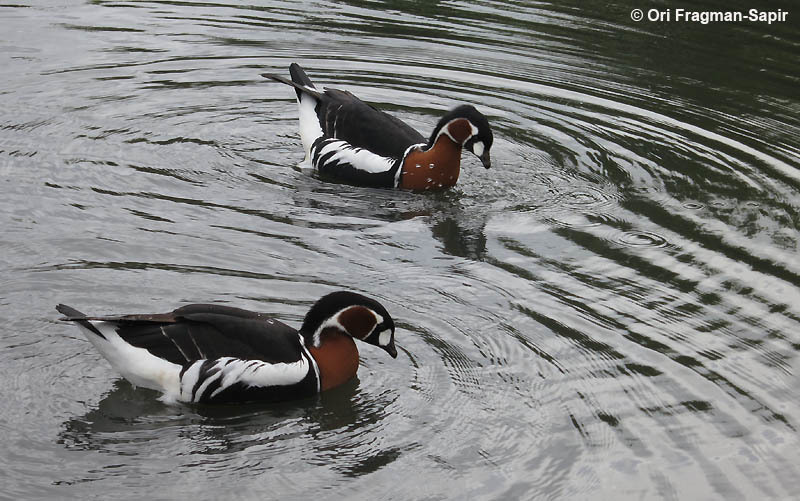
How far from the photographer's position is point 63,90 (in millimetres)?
13523

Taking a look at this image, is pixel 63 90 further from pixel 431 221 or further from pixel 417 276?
pixel 417 276

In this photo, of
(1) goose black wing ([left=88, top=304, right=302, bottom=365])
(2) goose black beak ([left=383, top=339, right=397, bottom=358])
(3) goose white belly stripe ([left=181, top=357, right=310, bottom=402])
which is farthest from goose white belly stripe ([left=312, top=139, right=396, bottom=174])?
(3) goose white belly stripe ([left=181, top=357, right=310, bottom=402])

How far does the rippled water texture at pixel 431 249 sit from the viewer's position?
7.19 m

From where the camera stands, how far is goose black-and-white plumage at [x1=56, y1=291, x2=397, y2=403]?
760cm

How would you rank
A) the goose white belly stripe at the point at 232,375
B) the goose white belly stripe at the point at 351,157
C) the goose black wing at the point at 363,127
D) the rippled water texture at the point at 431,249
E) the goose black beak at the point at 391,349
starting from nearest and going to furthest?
the rippled water texture at the point at 431,249, the goose white belly stripe at the point at 232,375, the goose black beak at the point at 391,349, the goose white belly stripe at the point at 351,157, the goose black wing at the point at 363,127

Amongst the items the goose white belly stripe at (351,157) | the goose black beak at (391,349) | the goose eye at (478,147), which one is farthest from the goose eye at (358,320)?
the goose eye at (478,147)

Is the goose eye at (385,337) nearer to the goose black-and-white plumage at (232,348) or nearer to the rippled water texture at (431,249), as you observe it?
the goose black-and-white plumage at (232,348)

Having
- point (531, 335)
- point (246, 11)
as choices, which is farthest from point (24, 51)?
point (531, 335)

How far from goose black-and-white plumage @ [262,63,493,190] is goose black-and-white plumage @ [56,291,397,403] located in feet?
13.0

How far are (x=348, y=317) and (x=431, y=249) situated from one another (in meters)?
2.49

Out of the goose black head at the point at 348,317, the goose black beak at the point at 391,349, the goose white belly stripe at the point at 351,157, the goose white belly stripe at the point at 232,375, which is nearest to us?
the goose white belly stripe at the point at 232,375

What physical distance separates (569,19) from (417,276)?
8.69 m

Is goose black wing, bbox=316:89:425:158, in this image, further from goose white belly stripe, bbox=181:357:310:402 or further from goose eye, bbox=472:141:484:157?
goose white belly stripe, bbox=181:357:310:402

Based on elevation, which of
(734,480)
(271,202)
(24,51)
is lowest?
(734,480)
